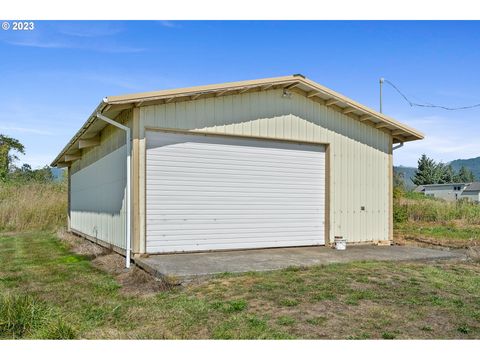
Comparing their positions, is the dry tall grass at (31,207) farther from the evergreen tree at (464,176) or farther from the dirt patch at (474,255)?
the evergreen tree at (464,176)

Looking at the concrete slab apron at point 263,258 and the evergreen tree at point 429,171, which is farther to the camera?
the evergreen tree at point 429,171

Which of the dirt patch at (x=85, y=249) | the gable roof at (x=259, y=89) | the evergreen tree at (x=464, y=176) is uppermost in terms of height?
the evergreen tree at (x=464, y=176)

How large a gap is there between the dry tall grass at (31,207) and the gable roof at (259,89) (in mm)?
6707

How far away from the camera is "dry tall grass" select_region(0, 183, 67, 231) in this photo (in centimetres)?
1784

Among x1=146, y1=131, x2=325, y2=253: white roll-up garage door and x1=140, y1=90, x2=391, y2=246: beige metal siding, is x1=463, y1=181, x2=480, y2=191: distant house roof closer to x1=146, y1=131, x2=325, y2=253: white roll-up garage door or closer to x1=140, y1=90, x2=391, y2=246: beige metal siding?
x1=140, y1=90, x2=391, y2=246: beige metal siding

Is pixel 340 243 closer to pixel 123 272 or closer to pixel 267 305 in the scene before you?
pixel 123 272

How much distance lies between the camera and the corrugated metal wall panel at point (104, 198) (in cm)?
920

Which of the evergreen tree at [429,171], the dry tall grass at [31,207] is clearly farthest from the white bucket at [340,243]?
the evergreen tree at [429,171]

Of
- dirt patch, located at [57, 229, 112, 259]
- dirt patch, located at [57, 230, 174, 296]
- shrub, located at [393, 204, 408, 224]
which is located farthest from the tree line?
dirt patch, located at [57, 230, 174, 296]

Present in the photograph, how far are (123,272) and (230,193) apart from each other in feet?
10.1

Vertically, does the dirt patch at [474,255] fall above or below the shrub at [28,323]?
below

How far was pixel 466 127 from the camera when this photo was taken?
1536cm

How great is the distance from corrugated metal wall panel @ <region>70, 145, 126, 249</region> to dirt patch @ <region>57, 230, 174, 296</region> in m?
0.33
